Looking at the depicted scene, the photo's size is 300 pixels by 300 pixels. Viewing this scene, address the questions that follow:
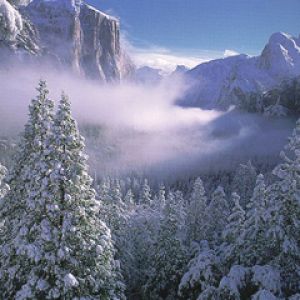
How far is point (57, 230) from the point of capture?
14.5 meters

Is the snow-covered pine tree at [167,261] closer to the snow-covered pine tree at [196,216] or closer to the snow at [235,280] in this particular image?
the snow-covered pine tree at [196,216]

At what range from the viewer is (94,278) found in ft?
50.5

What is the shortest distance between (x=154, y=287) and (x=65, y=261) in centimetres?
1366

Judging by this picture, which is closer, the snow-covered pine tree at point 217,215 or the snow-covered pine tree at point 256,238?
the snow-covered pine tree at point 256,238

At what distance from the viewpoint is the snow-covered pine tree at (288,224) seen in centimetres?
1466

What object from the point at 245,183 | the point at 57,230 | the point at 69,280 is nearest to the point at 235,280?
the point at 69,280

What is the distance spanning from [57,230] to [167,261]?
13512 millimetres

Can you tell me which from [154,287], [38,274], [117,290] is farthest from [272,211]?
[154,287]

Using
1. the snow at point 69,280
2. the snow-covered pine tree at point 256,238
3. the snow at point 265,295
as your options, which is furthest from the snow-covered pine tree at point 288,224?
the snow at point 69,280

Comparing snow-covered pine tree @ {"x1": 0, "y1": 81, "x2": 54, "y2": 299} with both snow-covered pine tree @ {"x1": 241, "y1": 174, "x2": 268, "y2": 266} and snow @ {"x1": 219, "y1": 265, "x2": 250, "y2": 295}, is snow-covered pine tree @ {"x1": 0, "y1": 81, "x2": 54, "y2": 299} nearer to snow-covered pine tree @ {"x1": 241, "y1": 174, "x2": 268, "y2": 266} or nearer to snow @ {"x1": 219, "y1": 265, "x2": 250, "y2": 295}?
snow @ {"x1": 219, "y1": 265, "x2": 250, "y2": 295}

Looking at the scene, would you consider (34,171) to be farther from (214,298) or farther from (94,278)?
(214,298)

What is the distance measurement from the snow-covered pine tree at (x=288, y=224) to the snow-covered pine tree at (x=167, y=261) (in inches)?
456

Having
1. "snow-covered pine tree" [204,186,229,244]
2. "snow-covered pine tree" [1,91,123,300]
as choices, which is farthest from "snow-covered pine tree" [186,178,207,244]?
"snow-covered pine tree" [1,91,123,300]

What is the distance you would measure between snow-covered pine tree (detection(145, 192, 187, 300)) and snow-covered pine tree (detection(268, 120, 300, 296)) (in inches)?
456
